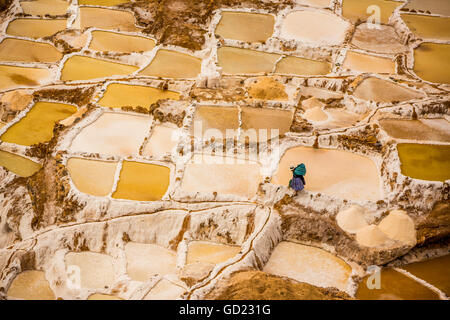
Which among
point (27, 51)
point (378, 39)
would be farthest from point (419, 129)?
point (27, 51)

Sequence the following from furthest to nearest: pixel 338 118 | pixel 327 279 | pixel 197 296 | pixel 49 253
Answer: pixel 338 118
pixel 49 253
pixel 327 279
pixel 197 296

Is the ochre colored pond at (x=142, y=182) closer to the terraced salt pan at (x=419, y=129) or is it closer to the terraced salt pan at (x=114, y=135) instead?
the terraced salt pan at (x=114, y=135)

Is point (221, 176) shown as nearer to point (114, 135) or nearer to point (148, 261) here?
point (148, 261)

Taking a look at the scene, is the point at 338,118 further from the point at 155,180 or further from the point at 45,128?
the point at 45,128

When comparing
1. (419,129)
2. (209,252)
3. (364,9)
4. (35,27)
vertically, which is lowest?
(209,252)

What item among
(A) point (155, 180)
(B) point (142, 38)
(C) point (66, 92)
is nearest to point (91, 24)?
(B) point (142, 38)

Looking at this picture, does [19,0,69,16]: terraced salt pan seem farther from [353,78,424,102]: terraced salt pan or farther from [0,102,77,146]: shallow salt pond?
[353,78,424,102]: terraced salt pan
